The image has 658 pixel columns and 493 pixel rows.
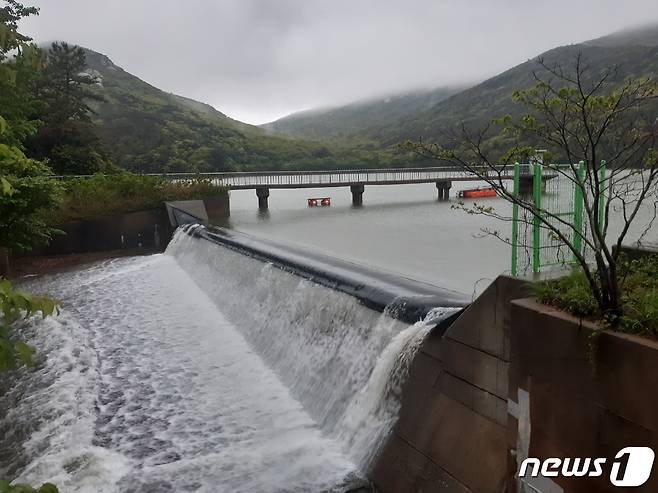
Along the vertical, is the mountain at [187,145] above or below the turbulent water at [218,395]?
above

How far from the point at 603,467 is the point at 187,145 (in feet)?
286

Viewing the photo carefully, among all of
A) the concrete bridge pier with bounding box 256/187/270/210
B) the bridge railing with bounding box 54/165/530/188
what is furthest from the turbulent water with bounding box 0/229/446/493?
the bridge railing with bounding box 54/165/530/188

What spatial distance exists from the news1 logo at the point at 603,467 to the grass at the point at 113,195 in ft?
70.0

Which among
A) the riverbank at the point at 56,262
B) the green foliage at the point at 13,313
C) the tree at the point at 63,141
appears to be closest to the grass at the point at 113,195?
the riverbank at the point at 56,262

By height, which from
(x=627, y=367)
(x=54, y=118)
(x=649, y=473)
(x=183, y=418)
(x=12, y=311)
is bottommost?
(x=183, y=418)

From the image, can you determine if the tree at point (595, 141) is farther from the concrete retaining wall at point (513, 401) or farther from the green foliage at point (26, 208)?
the green foliage at point (26, 208)

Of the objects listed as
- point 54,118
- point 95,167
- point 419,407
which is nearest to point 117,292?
point 419,407

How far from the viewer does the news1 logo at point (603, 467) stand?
312 centimetres

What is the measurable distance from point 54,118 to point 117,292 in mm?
22694

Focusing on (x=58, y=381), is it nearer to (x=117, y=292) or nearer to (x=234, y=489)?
(x=234, y=489)

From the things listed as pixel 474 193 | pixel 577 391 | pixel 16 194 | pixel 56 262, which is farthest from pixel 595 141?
pixel 474 193

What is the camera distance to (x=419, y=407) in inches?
219

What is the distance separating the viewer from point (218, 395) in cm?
845

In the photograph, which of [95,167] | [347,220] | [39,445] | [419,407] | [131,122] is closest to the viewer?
[419,407]
